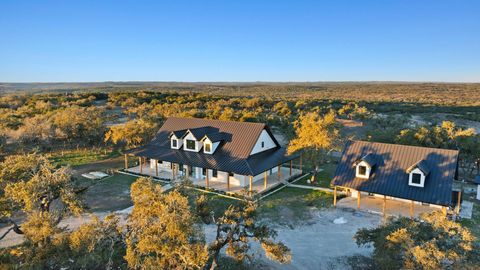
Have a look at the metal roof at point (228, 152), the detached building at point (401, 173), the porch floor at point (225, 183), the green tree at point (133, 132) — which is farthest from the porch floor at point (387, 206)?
the green tree at point (133, 132)

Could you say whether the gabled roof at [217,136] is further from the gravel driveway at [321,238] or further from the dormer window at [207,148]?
the gravel driveway at [321,238]

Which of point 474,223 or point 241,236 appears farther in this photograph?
point 474,223

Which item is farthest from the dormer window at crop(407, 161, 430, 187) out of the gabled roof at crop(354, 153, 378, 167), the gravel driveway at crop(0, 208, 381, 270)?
the gravel driveway at crop(0, 208, 381, 270)

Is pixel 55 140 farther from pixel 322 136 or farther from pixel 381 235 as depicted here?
pixel 381 235

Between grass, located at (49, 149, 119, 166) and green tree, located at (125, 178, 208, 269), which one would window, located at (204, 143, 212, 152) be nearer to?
grass, located at (49, 149, 119, 166)

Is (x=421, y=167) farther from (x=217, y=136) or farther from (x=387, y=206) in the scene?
(x=217, y=136)

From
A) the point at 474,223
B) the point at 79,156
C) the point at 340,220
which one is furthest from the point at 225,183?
the point at 79,156
